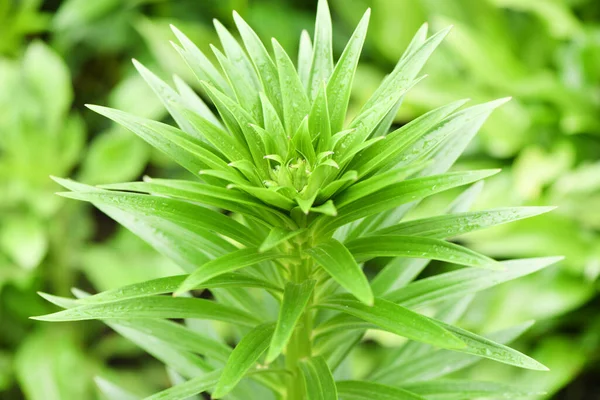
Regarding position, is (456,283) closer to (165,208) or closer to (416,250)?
(416,250)

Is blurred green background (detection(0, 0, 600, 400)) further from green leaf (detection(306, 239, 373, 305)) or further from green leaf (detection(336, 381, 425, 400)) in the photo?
green leaf (detection(306, 239, 373, 305))

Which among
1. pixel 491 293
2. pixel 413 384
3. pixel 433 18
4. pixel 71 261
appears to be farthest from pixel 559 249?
pixel 71 261

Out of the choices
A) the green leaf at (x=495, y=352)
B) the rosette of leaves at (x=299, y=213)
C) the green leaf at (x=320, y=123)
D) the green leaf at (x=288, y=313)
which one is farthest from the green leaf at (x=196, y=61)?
the green leaf at (x=495, y=352)

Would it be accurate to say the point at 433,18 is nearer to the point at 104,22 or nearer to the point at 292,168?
the point at 104,22

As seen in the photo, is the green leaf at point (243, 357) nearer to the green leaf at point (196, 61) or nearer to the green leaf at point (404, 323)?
the green leaf at point (404, 323)

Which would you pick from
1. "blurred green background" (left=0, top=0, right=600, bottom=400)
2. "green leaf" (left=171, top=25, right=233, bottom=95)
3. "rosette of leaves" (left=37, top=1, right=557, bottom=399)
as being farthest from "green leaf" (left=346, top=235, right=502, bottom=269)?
"blurred green background" (left=0, top=0, right=600, bottom=400)

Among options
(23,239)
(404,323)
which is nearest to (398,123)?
(23,239)

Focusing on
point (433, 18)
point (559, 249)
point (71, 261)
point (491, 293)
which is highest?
point (433, 18)
